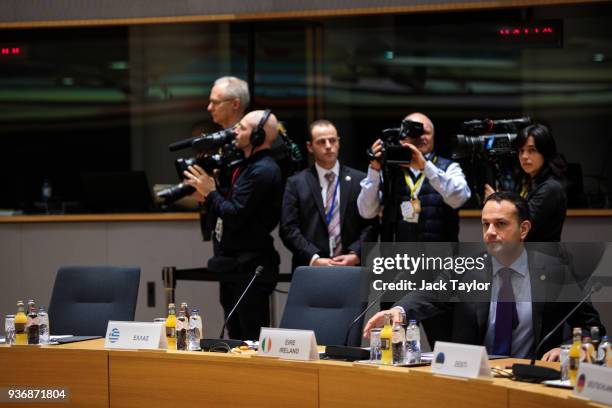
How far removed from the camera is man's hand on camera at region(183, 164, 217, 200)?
4715 millimetres

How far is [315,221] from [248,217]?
345 mm

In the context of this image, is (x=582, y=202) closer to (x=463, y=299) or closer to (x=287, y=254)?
(x=287, y=254)

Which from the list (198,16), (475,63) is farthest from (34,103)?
(475,63)

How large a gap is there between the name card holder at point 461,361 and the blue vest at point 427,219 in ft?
5.70

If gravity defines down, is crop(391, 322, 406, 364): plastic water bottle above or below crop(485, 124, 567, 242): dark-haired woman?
below

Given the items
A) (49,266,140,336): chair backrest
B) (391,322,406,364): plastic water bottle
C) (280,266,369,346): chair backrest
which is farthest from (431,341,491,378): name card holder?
(49,266,140,336): chair backrest

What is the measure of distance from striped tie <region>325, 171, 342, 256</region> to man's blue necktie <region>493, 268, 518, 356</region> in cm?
162

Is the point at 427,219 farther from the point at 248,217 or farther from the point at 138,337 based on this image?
the point at 138,337

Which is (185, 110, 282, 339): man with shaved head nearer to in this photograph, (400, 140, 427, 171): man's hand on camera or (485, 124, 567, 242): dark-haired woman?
(400, 140, 427, 171): man's hand on camera

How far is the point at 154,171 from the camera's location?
7832 mm

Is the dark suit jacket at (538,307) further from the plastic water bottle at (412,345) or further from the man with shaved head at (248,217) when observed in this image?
the man with shaved head at (248,217)

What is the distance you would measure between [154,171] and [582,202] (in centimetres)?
331

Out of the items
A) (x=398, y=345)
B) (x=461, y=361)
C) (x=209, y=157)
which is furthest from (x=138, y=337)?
(x=209, y=157)

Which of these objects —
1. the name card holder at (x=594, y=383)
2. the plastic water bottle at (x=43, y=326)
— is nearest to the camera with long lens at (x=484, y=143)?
the plastic water bottle at (x=43, y=326)
